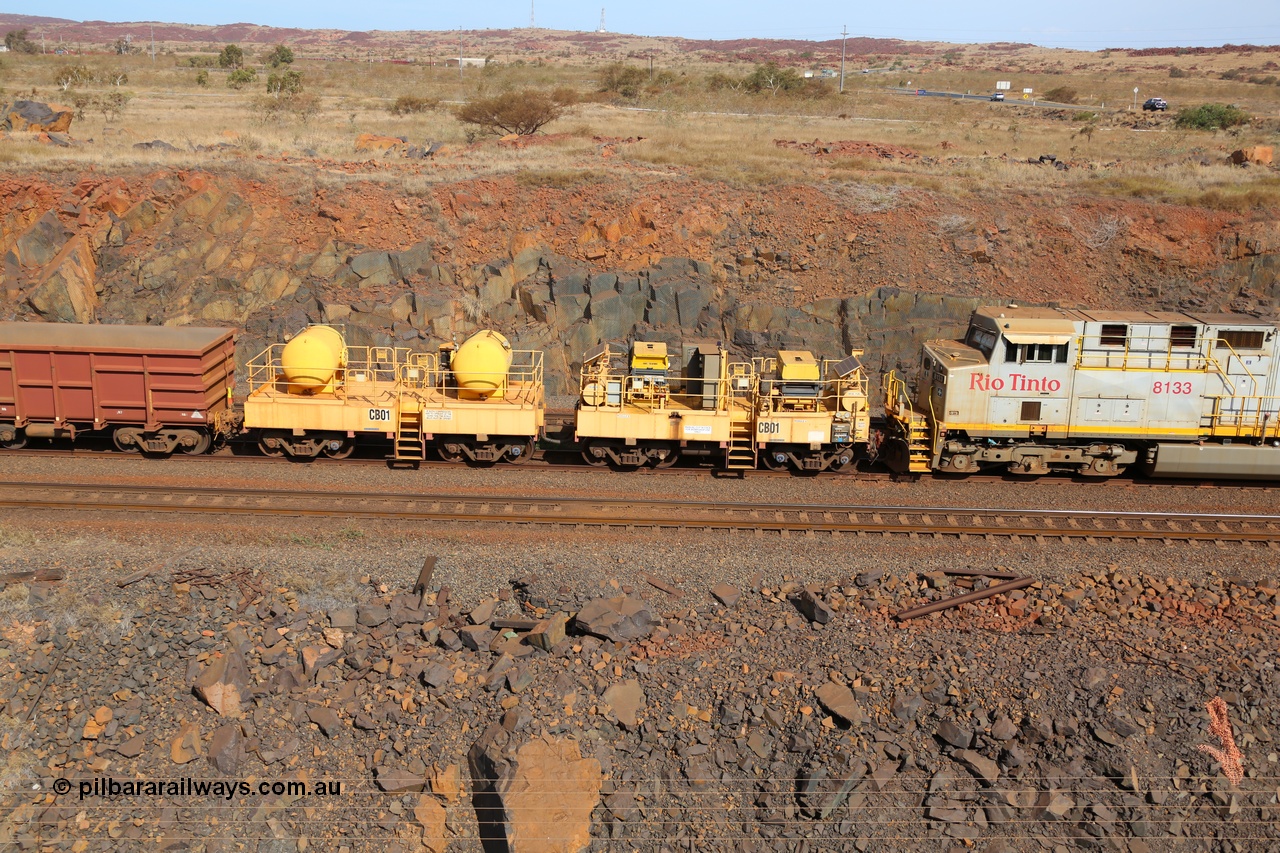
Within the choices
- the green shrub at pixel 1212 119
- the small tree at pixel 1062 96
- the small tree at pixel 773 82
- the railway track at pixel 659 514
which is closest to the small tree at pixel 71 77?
the small tree at pixel 773 82

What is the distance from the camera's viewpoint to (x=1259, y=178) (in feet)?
117

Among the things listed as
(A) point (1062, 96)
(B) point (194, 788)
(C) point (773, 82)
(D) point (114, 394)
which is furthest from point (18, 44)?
(B) point (194, 788)

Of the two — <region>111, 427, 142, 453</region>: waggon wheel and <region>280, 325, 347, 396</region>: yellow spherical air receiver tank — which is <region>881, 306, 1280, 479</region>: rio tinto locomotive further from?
<region>111, 427, 142, 453</region>: waggon wheel

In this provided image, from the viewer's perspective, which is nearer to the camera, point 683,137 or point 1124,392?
point 1124,392

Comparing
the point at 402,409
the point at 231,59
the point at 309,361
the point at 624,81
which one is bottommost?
the point at 402,409

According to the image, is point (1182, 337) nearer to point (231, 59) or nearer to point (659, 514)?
point (659, 514)

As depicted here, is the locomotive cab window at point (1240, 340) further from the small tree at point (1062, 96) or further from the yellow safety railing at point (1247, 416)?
the small tree at point (1062, 96)

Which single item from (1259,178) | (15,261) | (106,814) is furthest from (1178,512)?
(15,261)

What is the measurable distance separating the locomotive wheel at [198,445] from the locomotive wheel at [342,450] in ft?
8.41

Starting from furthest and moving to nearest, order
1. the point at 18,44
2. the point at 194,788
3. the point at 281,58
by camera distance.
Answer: the point at 18,44 → the point at 281,58 → the point at 194,788

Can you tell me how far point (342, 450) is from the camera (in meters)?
20.2

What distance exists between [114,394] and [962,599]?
1721cm

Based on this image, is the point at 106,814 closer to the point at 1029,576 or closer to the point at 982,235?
the point at 1029,576

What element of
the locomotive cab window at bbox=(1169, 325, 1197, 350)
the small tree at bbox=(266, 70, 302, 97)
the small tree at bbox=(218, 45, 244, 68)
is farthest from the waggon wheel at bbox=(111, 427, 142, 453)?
the small tree at bbox=(218, 45, 244, 68)
